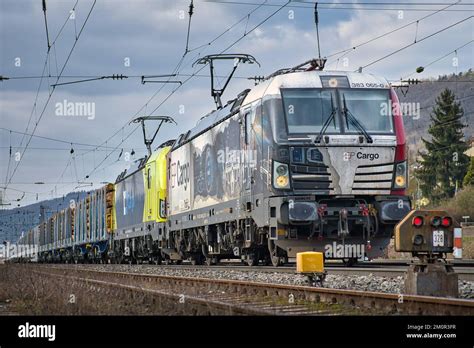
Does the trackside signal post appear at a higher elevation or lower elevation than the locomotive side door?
lower

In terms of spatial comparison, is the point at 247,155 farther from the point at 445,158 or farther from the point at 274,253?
the point at 445,158

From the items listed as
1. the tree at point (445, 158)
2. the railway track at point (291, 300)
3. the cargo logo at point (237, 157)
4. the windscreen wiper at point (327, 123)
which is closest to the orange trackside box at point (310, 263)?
the railway track at point (291, 300)

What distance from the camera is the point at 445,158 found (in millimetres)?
100062

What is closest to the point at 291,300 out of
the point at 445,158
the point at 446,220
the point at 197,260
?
the point at 446,220

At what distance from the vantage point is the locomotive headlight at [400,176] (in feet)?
56.7

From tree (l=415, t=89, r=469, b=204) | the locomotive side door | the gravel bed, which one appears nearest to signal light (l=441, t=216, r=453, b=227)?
the gravel bed

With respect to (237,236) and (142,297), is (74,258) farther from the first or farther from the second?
(142,297)

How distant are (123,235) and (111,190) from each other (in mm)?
5674

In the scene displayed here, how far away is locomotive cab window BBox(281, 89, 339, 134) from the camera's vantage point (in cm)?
1722

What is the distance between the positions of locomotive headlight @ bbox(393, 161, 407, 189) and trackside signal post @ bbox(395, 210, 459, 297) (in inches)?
246

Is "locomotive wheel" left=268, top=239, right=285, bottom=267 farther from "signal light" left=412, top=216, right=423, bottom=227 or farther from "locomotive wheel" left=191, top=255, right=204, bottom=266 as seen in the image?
"locomotive wheel" left=191, top=255, right=204, bottom=266

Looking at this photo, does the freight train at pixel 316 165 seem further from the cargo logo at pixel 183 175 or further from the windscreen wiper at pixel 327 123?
the cargo logo at pixel 183 175

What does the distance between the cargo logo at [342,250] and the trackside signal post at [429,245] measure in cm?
622
